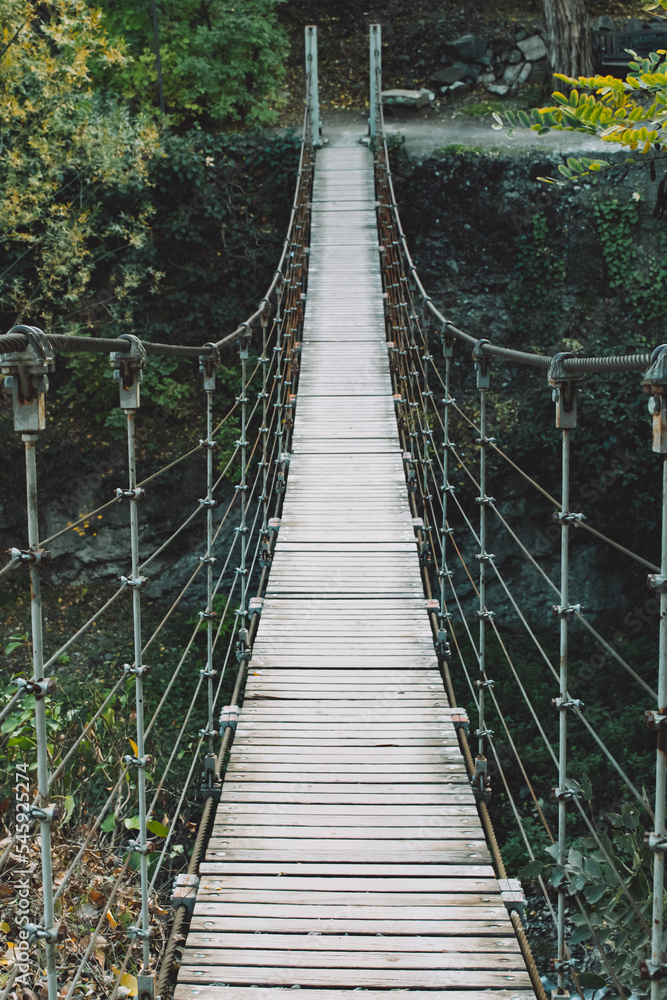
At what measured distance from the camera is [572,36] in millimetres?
10586

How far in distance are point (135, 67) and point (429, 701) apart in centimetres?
900

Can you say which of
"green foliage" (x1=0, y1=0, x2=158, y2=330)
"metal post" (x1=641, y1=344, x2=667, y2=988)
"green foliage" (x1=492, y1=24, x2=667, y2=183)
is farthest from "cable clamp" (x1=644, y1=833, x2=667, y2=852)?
"green foliage" (x1=0, y1=0, x2=158, y2=330)

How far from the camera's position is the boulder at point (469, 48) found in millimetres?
11734

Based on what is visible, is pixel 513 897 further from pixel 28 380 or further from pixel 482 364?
pixel 28 380

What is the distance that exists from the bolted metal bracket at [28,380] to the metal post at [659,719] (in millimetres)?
911

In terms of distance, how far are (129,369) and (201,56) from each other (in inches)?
361

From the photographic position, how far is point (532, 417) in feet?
26.7

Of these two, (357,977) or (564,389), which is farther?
(357,977)

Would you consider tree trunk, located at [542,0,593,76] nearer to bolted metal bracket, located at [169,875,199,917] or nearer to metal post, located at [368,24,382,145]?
metal post, located at [368,24,382,145]

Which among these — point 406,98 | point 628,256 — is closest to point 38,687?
point 628,256

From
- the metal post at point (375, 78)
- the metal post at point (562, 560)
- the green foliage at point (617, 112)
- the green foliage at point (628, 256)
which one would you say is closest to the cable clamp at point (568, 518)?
the metal post at point (562, 560)

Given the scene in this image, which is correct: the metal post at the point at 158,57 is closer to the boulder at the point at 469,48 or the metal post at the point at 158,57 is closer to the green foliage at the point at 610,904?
the boulder at the point at 469,48

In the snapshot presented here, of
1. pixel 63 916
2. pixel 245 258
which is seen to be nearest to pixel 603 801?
pixel 63 916

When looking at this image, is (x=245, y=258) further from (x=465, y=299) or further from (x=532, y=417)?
(x=532, y=417)
